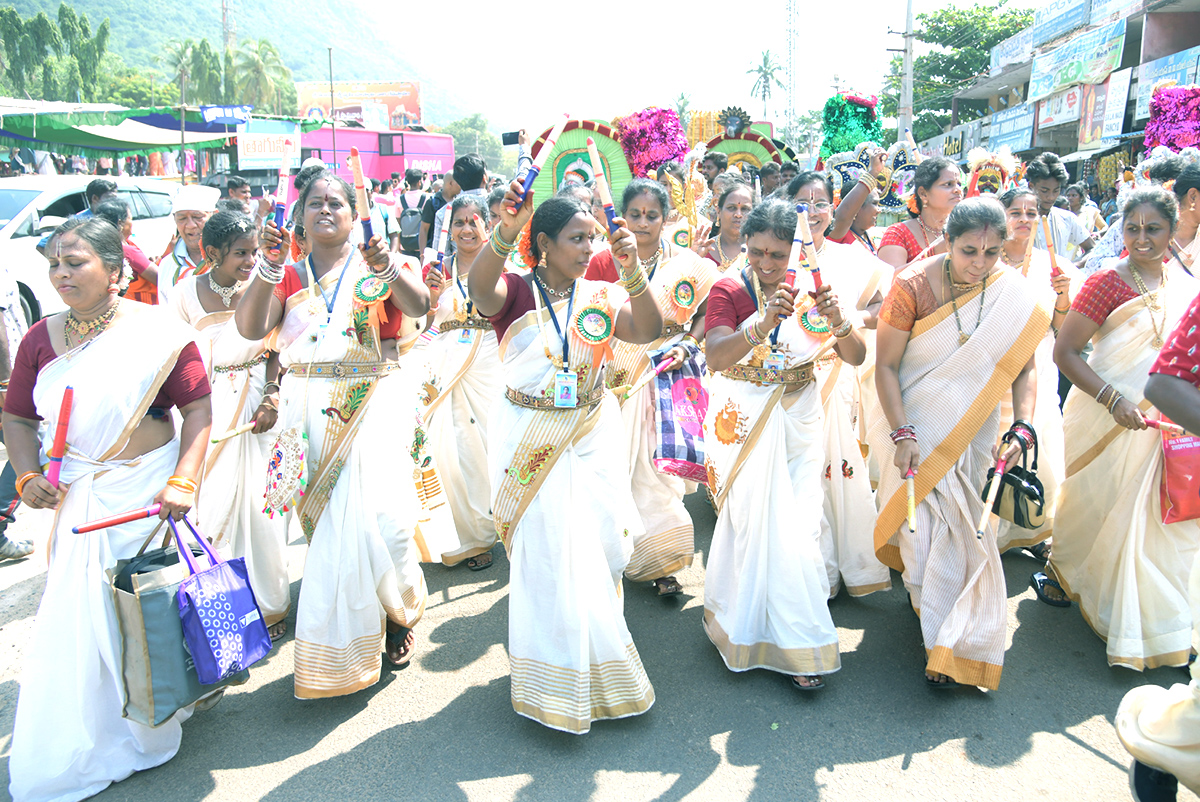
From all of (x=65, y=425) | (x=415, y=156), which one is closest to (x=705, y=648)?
(x=65, y=425)

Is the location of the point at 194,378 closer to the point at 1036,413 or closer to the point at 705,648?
the point at 705,648

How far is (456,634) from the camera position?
410 cm

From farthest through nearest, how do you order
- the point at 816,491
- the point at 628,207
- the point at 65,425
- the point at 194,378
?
the point at 628,207 → the point at 816,491 → the point at 194,378 → the point at 65,425

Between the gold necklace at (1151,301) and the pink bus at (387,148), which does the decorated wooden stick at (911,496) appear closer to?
the gold necklace at (1151,301)

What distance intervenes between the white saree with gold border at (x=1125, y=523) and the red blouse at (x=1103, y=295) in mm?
38

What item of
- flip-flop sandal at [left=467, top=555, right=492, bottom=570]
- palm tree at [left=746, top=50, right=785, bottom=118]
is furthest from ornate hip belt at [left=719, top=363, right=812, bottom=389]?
palm tree at [left=746, top=50, right=785, bottom=118]

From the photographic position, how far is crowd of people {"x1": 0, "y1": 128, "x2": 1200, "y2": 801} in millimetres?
3033

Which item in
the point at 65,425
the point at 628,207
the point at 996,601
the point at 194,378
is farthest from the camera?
the point at 628,207

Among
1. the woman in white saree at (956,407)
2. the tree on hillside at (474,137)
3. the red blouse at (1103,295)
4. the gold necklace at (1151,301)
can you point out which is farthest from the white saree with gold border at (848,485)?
the tree on hillside at (474,137)

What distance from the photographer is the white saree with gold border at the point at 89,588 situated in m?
2.93

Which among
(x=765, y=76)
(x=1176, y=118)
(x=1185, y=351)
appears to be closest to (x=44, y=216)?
(x=1176, y=118)

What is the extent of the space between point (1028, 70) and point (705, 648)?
32.8 m

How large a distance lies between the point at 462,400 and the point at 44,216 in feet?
28.2

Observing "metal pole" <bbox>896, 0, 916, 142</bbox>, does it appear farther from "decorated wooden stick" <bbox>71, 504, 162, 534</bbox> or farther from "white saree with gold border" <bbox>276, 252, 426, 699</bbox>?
"decorated wooden stick" <bbox>71, 504, 162, 534</bbox>
